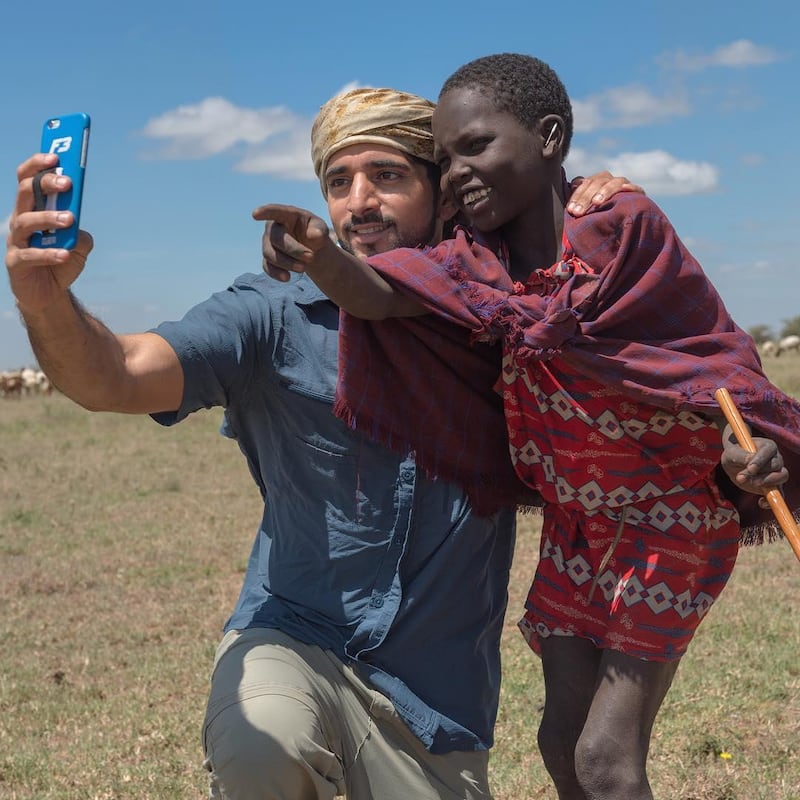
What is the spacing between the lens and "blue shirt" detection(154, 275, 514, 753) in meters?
3.14

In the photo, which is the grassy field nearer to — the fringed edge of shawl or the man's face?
the fringed edge of shawl

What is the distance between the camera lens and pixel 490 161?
3049mm

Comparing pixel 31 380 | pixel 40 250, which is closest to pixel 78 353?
pixel 40 250

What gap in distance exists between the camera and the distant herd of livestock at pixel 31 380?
27.5 meters

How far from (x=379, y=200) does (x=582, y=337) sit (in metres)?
0.83

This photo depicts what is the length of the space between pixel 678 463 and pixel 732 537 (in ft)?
0.89

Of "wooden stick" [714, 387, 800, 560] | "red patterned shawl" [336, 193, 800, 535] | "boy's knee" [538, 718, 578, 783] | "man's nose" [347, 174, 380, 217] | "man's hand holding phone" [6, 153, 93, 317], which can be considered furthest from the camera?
"man's nose" [347, 174, 380, 217]

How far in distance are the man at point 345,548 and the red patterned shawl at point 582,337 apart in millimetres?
124

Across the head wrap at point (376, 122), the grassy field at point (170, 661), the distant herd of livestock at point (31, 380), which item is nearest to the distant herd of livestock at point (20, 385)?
the distant herd of livestock at point (31, 380)

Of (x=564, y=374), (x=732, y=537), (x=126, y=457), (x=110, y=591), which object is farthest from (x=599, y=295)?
(x=126, y=457)

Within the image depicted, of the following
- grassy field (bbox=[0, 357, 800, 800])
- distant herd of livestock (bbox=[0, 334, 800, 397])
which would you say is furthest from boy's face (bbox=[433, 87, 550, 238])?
distant herd of livestock (bbox=[0, 334, 800, 397])

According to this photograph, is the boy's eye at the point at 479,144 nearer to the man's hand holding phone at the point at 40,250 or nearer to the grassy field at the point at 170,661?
the man's hand holding phone at the point at 40,250

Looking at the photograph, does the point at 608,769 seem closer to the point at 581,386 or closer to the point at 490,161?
the point at 581,386

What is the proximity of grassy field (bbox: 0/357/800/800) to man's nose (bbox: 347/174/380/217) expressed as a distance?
7.84 feet
